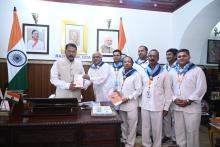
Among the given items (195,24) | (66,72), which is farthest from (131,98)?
(195,24)

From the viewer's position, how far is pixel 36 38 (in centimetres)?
532

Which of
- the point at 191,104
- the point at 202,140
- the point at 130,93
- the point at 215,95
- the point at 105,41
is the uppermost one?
the point at 105,41

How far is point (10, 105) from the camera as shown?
287 centimetres

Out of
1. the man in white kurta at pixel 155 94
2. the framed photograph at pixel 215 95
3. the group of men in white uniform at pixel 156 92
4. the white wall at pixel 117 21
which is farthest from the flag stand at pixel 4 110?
the framed photograph at pixel 215 95

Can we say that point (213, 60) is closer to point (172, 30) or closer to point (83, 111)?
point (172, 30)

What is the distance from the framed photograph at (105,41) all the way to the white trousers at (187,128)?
8.99ft

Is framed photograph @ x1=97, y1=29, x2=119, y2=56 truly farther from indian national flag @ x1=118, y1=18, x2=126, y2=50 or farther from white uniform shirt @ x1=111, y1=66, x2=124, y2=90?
white uniform shirt @ x1=111, y1=66, x2=124, y2=90

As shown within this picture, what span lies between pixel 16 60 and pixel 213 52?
5223 millimetres

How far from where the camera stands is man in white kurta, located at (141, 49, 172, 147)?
3.47m

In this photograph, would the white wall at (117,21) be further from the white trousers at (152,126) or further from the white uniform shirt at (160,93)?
the white trousers at (152,126)

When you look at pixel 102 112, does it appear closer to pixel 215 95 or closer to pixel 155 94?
pixel 155 94

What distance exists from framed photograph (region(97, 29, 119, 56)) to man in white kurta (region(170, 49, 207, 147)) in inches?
99.9

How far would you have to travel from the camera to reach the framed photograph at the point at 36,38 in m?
5.29

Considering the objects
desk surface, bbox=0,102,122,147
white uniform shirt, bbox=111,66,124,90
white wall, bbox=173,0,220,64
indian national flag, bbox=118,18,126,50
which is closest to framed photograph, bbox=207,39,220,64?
white wall, bbox=173,0,220,64
